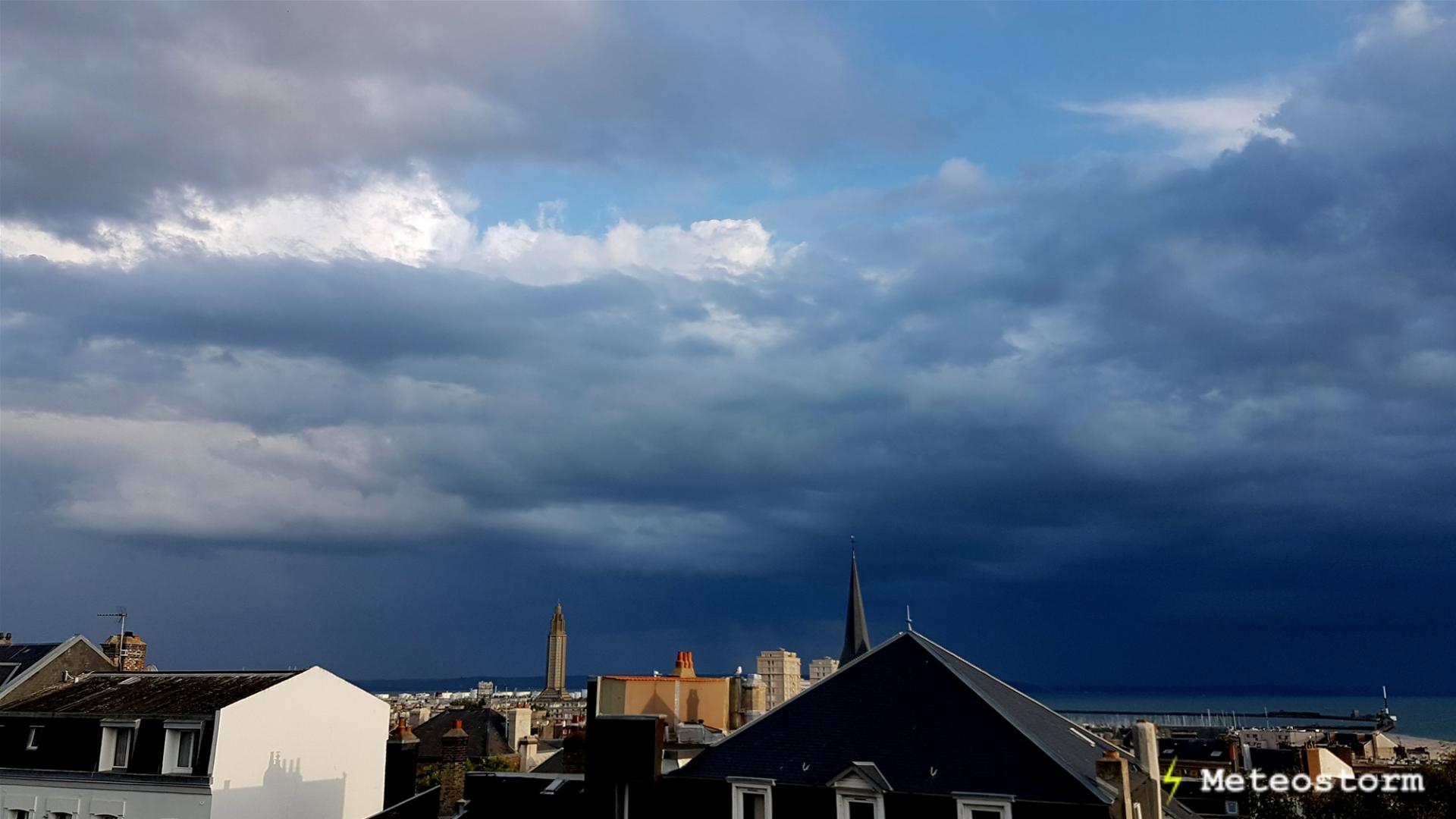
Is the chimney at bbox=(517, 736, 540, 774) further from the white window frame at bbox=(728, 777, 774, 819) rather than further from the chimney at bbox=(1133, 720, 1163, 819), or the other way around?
the chimney at bbox=(1133, 720, 1163, 819)

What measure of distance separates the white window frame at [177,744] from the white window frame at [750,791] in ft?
68.4

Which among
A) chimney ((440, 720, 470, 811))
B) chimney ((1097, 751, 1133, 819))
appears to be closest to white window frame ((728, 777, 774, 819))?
chimney ((1097, 751, 1133, 819))

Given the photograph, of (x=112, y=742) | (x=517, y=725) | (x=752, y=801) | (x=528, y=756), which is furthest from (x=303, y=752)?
(x=517, y=725)

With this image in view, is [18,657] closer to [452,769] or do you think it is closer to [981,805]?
[452,769]

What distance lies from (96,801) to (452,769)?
78.7 ft

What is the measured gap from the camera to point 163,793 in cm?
3806

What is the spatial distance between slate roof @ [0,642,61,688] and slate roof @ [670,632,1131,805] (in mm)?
33144

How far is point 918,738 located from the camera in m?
28.6

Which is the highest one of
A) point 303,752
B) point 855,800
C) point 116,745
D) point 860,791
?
point 116,745

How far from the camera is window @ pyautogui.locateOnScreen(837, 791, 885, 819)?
27.5m

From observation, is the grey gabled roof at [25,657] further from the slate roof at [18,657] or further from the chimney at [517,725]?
the chimney at [517,725]

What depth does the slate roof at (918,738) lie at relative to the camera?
2684 centimetres

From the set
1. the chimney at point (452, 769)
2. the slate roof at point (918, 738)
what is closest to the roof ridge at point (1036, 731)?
the slate roof at point (918, 738)

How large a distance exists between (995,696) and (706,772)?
8.57 meters
